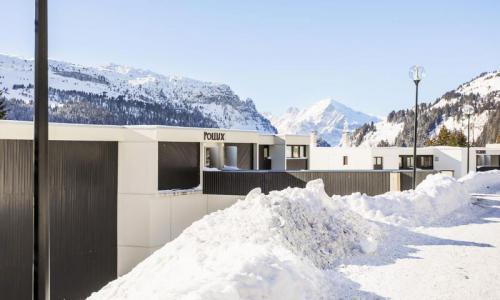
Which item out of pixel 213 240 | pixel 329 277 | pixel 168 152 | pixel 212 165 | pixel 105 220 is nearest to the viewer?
pixel 329 277

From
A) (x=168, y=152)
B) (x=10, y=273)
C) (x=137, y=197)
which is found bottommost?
(x=10, y=273)

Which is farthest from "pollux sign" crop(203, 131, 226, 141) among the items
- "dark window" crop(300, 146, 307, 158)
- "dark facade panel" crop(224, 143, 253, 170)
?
"dark window" crop(300, 146, 307, 158)

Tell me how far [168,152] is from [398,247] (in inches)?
680

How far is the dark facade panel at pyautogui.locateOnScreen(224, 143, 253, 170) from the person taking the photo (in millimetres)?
36219

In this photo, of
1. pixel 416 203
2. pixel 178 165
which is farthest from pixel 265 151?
pixel 416 203

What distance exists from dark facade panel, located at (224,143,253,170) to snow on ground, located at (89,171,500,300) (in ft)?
64.3

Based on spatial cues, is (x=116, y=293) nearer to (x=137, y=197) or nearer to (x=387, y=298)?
(x=387, y=298)

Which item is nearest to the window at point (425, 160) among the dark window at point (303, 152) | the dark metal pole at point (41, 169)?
the dark window at point (303, 152)

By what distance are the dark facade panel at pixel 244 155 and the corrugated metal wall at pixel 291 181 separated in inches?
237

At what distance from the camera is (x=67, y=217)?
23.1 meters

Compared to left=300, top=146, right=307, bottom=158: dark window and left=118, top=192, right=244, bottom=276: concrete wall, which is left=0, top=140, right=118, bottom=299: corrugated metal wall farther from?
left=300, top=146, right=307, bottom=158: dark window

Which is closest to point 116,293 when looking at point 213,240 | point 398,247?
point 213,240

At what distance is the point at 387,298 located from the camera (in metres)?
8.74

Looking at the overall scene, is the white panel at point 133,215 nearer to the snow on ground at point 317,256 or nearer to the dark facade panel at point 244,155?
the dark facade panel at point 244,155
